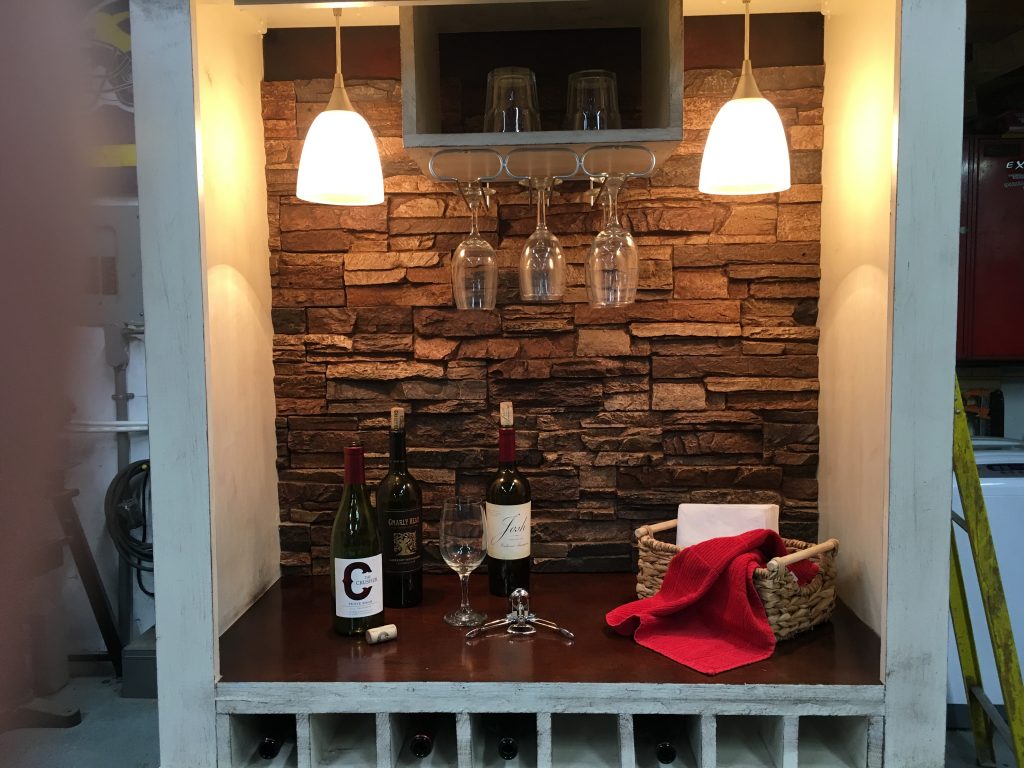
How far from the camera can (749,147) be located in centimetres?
139

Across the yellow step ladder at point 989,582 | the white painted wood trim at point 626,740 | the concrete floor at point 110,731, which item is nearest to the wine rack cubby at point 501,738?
the white painted wood trim at point 626,740

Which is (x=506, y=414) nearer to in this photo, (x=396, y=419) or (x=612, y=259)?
(x=396, y=419)

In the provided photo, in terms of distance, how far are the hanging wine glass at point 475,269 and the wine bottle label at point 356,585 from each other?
1.52 feet

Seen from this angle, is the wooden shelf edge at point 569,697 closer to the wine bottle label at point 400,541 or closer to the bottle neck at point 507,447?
the wine bottle label at point 400,541

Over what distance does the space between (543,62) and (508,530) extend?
915 millimetres

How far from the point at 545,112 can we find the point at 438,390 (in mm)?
603

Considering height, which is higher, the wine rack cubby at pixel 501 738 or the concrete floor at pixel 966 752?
the wine rack cubby at pixel 501 738

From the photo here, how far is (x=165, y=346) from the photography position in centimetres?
123

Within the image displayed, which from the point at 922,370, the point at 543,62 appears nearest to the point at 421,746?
the point at 922,370

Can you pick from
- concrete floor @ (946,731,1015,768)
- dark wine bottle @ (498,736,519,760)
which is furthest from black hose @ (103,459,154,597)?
concrete floor @ (946,731,1015,768)

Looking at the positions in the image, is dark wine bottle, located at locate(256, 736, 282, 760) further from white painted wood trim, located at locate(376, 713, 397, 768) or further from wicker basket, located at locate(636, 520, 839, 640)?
wicker basket, located at locate(636, 520, 839, 640)

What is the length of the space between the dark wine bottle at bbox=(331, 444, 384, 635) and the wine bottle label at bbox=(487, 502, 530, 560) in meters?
0.21

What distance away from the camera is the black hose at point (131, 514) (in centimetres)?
258

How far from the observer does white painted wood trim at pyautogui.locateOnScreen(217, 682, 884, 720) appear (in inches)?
47.7
